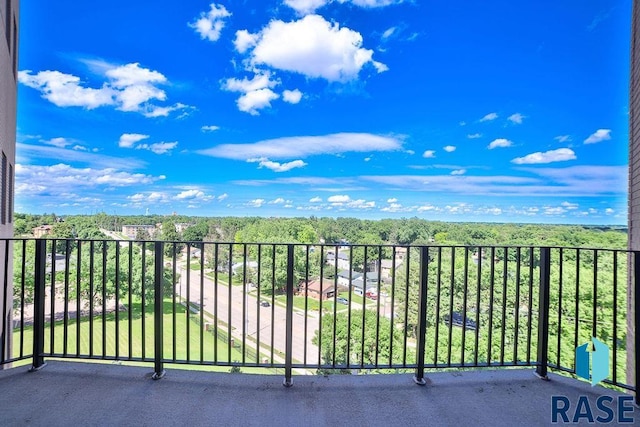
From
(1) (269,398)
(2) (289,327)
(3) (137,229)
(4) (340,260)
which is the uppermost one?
(3) (137,229)

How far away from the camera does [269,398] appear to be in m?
1.78

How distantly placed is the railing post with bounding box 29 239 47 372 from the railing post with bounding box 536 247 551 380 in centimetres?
352

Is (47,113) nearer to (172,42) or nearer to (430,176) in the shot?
(172,42)

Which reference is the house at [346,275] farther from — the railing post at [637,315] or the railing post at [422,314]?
the railing post at [637,315]

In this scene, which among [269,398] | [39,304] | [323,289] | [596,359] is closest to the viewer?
[269,398]

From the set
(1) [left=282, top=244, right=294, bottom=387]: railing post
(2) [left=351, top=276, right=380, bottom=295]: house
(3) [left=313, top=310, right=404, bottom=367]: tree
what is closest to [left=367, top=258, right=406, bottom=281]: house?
(2) [left=351, top=276, right=380, bottom=295]: house

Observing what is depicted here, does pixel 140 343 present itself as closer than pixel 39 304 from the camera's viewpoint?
No

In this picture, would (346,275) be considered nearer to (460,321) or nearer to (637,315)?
(637,315)

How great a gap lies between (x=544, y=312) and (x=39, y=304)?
11.8ft

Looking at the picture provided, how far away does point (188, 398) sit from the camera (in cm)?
176

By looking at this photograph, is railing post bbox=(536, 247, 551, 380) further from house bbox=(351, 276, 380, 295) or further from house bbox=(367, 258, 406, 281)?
house bbox=(351, 276, 380, 295)

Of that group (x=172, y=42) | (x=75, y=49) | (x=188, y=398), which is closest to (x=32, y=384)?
(x=188, y=398)

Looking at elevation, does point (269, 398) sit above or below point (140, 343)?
above

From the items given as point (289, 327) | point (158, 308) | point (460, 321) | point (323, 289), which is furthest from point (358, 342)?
point (158, 308)
